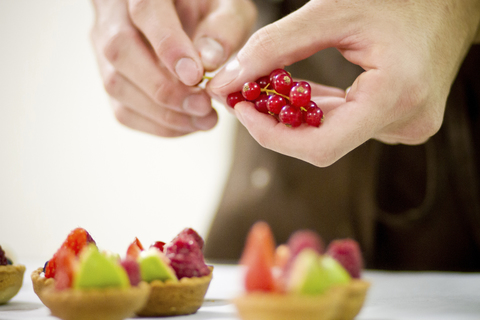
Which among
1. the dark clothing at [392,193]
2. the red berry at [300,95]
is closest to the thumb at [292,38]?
the red berry at [300,95]

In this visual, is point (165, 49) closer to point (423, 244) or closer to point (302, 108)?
point (302, 108)

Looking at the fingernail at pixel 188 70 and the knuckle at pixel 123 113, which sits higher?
the fingernail at pixel 188 70

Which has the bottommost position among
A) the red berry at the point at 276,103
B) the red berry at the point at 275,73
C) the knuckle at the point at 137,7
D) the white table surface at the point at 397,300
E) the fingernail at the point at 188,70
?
the white table surface at the point at 397,300

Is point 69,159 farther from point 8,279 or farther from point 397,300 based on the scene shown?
point 397,300

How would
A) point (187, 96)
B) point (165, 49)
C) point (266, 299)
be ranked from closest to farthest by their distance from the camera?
1. point (266, 299)
2. point (165, 49)
3. point (187, 96)

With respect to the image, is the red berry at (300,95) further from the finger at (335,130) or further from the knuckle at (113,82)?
the knuckle at (113,82)

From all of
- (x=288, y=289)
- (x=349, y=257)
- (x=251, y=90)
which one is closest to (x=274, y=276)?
(x=288, y=289)

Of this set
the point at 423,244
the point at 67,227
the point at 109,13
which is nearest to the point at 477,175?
the point at 423,244
